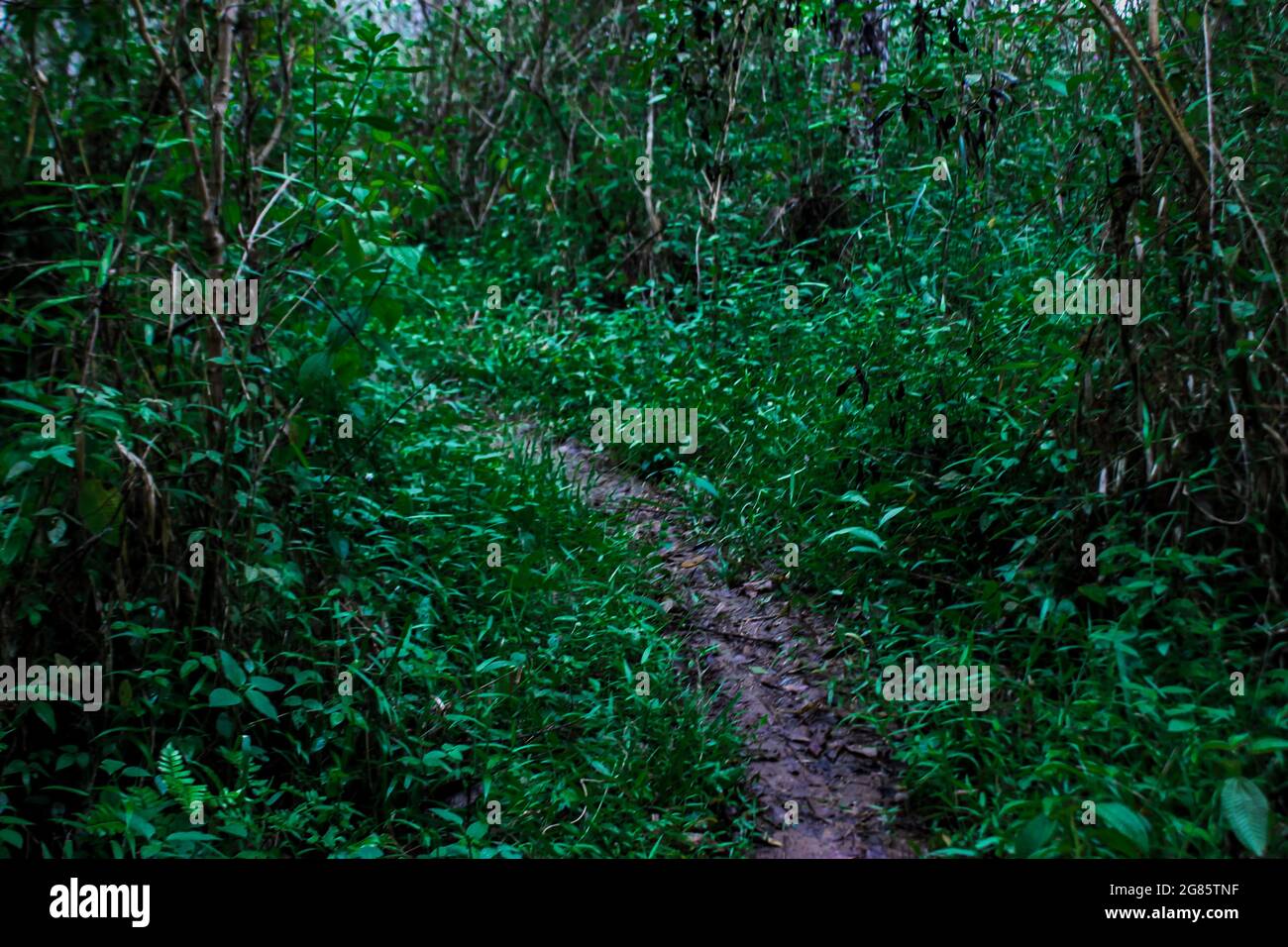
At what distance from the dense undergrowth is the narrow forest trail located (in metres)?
0.11

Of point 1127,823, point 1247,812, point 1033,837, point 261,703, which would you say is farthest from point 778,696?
point 261,703

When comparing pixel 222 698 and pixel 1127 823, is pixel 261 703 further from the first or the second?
pixel 1127 823

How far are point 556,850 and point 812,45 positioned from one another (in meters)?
6.61

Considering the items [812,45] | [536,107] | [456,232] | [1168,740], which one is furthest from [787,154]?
[1168,740]

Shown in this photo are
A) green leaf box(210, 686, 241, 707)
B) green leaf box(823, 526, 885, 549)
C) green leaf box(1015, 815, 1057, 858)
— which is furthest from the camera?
green leaf box(823, 526, 885, 549)

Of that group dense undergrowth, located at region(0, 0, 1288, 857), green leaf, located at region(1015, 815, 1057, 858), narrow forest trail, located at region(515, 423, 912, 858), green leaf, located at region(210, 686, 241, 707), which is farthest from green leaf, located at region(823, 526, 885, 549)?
green leaf, located at region(210, 686, 241, 707)

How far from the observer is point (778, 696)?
144 inches

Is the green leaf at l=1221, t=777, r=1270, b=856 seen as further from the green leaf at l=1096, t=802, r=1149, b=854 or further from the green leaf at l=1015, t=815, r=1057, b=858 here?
the green leaf at l=1015, t=815, r=1057, b=858

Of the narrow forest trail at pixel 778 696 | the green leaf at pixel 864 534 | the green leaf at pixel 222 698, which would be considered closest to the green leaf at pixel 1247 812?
the narrow forest trail at pixel 778 696

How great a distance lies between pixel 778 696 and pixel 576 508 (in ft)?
5.33

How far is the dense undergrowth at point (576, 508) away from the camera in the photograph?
2973 mm

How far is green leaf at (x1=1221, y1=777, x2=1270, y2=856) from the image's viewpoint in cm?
238

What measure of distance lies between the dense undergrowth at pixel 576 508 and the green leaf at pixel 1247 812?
1 centimetres
